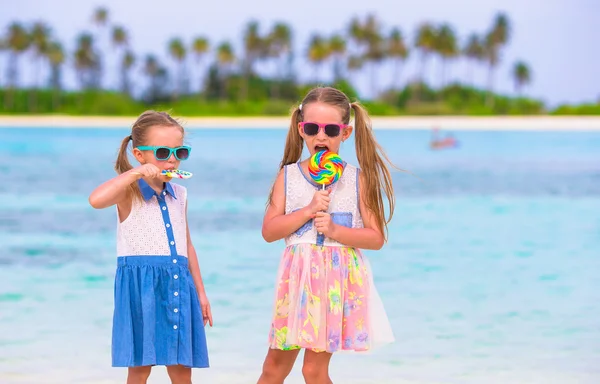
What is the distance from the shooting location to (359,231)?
12.4ft

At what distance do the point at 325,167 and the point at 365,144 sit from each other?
0.23 metres

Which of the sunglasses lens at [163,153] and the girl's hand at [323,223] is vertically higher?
the sunglasses lens at [163,153]

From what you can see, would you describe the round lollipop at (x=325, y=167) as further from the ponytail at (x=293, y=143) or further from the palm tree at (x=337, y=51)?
the palm tree at (x=337, y=51)

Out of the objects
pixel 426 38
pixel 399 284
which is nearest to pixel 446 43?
pixel 426 38

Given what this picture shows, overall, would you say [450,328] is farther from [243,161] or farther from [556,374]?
[243,161]

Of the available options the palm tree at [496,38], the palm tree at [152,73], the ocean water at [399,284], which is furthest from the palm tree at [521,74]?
the ocean water at [399,284]

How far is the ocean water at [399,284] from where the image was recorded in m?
5.75

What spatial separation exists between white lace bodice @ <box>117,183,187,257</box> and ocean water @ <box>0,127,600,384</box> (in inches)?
63.5

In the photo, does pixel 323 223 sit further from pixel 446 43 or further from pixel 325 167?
pixel 446 43

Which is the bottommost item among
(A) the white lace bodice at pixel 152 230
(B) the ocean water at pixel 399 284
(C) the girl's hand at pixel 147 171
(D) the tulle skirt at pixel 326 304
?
(B) the ocean water at pixel 399 284

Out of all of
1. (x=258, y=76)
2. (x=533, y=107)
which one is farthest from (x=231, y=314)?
(x=258, y=76)

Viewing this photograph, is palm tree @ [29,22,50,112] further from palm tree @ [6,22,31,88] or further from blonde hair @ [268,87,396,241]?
blonde hair @ [268,87,396,241]

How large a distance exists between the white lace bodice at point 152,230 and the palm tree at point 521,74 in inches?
3305

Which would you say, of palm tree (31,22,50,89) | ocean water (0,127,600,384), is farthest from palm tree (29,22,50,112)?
ocean water (0,127,600,384)
